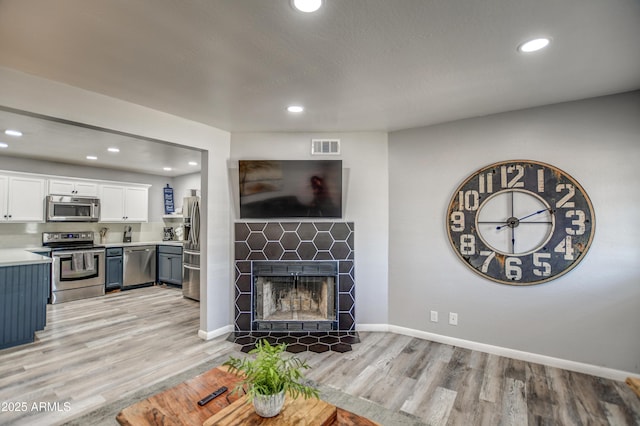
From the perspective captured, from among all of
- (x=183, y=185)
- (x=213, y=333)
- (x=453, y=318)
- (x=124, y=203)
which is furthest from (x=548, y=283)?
(x=124, y=203)

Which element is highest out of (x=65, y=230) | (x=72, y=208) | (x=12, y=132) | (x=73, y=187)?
(x=12, y=132)

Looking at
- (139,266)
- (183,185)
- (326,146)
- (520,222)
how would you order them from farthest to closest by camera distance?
(183,185) → (139,266) → (326,146) → (520,222)

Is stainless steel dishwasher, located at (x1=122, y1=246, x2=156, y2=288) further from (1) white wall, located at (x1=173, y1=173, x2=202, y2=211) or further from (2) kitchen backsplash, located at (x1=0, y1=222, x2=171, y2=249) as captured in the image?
(1) white wall, located at (x1=173, y1=173, x2=202, y2=211)

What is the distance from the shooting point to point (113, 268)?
5.72 m

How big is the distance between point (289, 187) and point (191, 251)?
8.75ft

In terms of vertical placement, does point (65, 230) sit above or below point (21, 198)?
below

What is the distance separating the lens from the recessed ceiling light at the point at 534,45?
6.07 ft

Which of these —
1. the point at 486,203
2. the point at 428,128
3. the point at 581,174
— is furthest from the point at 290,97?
the point at 581,174

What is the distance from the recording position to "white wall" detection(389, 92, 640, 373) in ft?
8.55

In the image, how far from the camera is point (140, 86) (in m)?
2.47

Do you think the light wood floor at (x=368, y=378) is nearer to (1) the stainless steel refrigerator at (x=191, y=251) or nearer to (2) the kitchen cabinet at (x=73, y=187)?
(1) the stainless steel refrigerator at (x=191, y=251)

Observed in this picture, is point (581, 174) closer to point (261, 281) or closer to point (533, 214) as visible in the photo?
point (533, 214)

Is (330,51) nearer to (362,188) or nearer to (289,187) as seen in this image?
(289,187)

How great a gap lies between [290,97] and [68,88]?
5.80 feet
